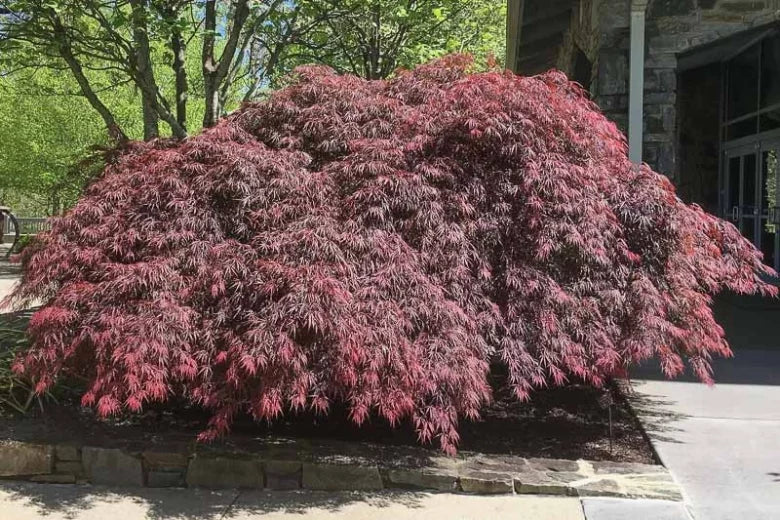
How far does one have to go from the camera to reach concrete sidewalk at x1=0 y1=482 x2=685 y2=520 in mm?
3992

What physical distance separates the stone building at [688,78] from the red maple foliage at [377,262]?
9.78 feet

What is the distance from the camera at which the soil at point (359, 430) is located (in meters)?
4.80

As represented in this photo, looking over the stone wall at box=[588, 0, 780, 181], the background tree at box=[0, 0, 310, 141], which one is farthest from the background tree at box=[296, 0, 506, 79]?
the stone wall at box=[588, 0, 780, 181]

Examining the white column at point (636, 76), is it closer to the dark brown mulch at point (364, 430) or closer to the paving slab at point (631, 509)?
the dark brown mulch at point (364, 430)

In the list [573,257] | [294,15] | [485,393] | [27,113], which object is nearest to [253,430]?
[485,393]

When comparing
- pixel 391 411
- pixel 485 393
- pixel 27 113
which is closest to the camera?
pixel 391 411

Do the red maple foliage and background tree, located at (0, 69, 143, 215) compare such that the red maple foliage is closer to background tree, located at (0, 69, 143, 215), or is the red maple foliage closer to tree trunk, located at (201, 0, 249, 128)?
tree trunk, located at (201, 0, 249, 128)

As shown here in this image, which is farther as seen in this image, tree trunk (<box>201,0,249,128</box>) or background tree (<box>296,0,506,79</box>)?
background tree (<box>296,0,506,79</box>)

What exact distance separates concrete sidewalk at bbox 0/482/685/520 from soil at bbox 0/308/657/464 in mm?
391

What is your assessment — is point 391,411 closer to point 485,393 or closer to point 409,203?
point 485,393

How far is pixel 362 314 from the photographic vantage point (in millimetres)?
3896

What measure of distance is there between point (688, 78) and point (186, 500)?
12.6m

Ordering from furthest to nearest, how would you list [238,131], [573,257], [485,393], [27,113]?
1. [27,113]
2. [238,131]
3. [573,257]
4. [485,393]

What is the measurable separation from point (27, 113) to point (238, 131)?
24.1 metres
